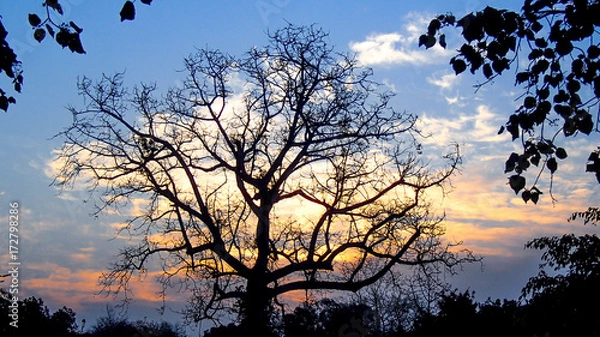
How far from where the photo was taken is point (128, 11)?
3.90m

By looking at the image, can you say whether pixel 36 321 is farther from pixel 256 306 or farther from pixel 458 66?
pixel 458 66

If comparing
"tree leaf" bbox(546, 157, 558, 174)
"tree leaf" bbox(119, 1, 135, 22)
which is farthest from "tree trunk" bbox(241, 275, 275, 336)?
"tree leaf" bbox(119, 1, 135, 22)

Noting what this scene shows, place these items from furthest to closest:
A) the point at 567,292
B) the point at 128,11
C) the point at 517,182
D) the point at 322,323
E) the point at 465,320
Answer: the point at 322,323, the point at 465,320, the point at 567,292, the point at 517,182, the point at 128,11

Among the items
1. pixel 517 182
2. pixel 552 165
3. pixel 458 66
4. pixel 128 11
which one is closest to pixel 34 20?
pixel 128 11

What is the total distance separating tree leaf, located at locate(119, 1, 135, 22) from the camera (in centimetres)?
389

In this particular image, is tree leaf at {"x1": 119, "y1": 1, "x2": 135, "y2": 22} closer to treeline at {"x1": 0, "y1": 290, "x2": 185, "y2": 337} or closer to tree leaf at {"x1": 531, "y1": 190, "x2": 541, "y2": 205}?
tree leaf at {"x1": 531, "y1": 190, "x2": 541, "y2": 205}

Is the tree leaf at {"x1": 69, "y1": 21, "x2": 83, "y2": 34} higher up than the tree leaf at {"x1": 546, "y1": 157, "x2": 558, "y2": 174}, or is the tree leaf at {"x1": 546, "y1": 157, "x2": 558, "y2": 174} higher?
the tree leaf at {"x1": 69, "y1": 21, "x2": 83, "y2": 34}

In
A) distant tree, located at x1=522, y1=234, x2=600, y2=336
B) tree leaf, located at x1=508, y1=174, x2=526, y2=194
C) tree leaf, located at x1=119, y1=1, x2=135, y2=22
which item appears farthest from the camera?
distant tree, located at x1=522, y1=234, x2=600, y2=336

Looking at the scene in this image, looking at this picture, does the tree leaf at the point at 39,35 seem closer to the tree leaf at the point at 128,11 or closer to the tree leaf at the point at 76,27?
the tree leaf at the point at 76,27

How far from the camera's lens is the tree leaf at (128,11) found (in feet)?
12.8

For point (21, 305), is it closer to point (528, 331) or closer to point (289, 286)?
point (289, 286)

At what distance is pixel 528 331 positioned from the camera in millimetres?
14805

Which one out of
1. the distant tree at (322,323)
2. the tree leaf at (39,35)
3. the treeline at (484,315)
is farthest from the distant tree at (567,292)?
the tree leaf at (39,35)

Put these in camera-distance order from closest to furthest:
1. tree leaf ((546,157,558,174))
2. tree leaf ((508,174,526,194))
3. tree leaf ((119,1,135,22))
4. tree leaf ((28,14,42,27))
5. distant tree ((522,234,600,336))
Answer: tree leaf ((119,1,135,22))
tree leaf ((508,174,526,194))
tree leaf ((546,157,558,174))
tree leaf ((28,14,42,27))
distant tree ((522,234,600,336))
